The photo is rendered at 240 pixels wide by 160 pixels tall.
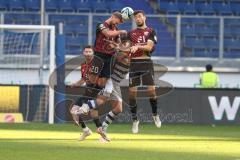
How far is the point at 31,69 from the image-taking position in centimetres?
2173

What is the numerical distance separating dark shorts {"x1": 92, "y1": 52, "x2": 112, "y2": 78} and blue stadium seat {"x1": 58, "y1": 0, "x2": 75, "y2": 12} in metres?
13.5

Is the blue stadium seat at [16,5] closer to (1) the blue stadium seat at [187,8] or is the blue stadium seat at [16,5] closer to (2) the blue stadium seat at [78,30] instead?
(2) the blue stadium seat at [78,30]

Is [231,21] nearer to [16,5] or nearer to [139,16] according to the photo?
[16,5]

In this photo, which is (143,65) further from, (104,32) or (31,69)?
(31,69)

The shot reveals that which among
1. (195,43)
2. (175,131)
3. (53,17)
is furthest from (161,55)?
(175,131)

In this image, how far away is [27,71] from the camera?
71.5ft

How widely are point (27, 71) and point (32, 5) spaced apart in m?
5.54

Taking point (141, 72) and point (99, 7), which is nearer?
point (141, 72)

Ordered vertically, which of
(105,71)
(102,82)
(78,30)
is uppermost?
(105,71)

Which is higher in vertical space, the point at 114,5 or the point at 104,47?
the point at 104,47

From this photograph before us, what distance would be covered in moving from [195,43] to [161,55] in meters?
1.96

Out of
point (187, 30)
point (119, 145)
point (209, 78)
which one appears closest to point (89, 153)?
point (119, 145)

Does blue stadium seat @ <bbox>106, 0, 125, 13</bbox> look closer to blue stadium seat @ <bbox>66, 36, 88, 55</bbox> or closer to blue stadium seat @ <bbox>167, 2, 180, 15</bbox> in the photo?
blue stadium seat @ <bbox>167, 2, 180, 15</bbox>

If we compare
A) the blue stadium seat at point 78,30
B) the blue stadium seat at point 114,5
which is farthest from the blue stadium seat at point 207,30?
the blue stadium seat at point 78,30
